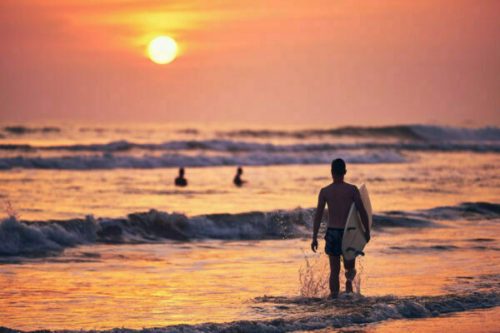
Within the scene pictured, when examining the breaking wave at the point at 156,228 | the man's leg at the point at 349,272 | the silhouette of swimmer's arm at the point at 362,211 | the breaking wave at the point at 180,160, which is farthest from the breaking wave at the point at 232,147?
the silhouette of swimmer's arm at the point at 362,211

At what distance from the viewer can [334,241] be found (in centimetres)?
1266

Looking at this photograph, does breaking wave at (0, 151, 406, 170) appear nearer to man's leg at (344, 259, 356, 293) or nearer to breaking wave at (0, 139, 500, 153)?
breaking wave at (0, 139, 500, 153)

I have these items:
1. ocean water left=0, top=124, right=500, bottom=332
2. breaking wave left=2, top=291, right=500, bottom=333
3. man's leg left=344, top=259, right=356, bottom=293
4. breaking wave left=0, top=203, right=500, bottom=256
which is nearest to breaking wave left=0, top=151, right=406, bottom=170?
ocean water left=0, top=124, right=500, bottom=332

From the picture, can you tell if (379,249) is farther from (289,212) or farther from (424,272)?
(289,212)

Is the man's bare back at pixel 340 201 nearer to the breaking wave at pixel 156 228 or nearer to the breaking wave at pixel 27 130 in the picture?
the breaking wave at pixel 156 228

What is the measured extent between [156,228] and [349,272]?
9.14m

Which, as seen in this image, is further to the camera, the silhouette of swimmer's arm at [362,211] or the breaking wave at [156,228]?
the breaking wave at [156,228]

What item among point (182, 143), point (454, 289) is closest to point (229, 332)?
point (454, 289)

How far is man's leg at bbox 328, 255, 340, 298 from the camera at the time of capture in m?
12.8

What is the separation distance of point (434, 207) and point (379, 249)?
8254 mm

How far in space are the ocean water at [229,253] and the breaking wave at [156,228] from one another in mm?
41

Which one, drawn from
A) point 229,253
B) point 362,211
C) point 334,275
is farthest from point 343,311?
point 229,253

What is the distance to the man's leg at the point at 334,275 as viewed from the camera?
41.9 feet

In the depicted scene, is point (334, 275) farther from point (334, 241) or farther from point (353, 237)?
point (353, 237)
